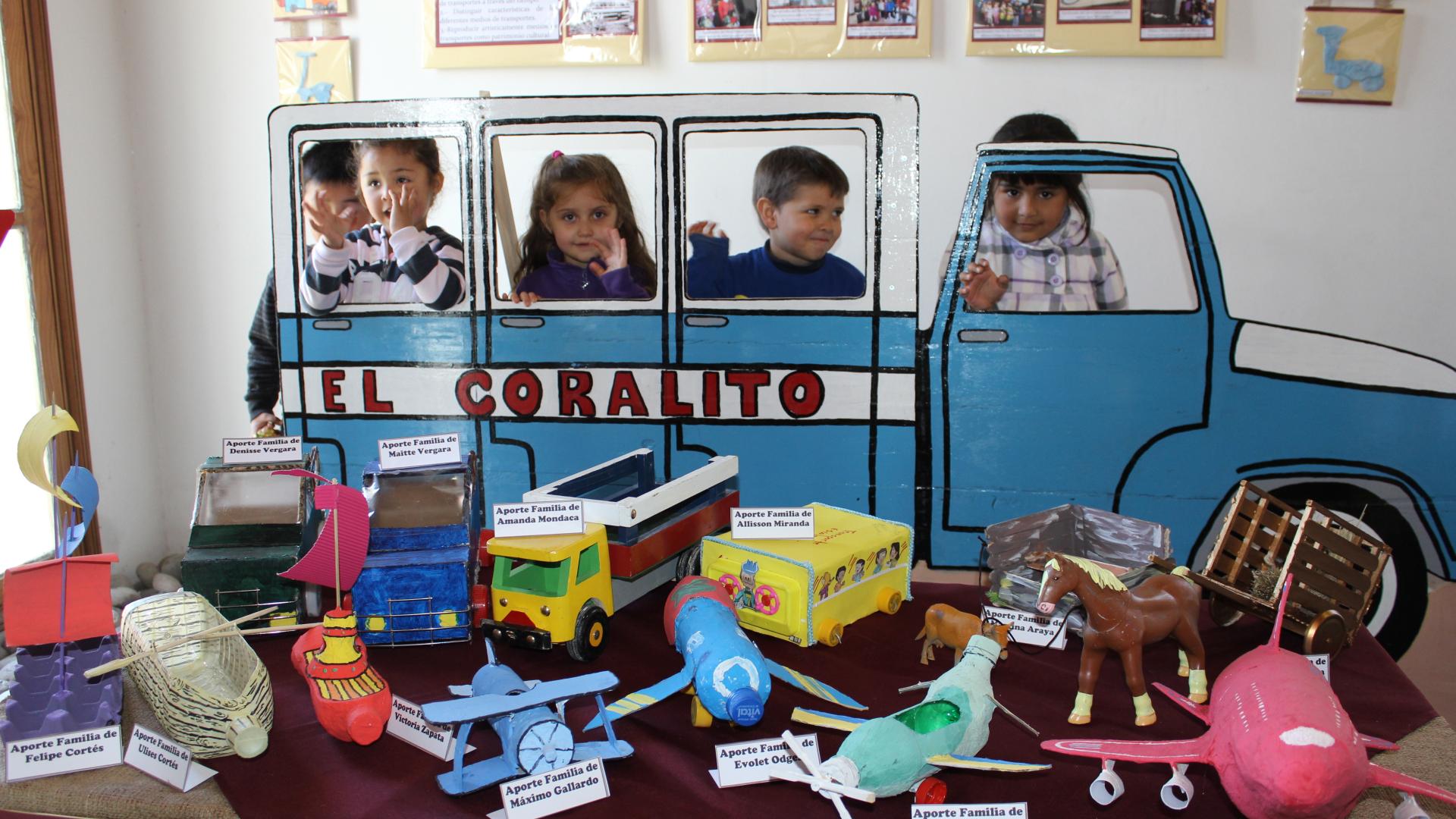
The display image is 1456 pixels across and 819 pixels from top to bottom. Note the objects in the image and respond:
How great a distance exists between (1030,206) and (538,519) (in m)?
1.45

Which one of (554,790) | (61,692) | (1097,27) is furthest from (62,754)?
(1097,27)

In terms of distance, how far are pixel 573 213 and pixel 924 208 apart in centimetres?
93

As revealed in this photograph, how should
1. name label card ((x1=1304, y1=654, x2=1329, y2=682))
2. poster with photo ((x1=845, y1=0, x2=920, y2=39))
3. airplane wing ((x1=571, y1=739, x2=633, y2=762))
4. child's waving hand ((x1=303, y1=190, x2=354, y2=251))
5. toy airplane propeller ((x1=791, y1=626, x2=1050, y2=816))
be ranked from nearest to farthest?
toy airplane propeller ((x1=791, y1=626, x2=1050, y2=816))
airplane wing ((x1=571, y1=739, x2=633, y2=762))
name label card ((x1=1304, y1=654, x2=1329, y2=682))
poster with photo ((x1=845, y1=0, x2=920, y2=39))
child's waving hand ((x1=303, y1=190, x2=354, y2=251))

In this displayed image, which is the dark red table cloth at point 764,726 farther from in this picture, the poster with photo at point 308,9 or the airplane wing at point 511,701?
the poster with photo at point 308,9

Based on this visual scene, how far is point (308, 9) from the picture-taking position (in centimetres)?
268

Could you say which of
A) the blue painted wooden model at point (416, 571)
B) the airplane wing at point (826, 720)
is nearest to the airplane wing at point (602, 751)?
the airplane wing at point (826, 720)

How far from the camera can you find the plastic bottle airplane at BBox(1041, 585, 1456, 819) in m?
1.30

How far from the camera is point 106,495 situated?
2.89 m

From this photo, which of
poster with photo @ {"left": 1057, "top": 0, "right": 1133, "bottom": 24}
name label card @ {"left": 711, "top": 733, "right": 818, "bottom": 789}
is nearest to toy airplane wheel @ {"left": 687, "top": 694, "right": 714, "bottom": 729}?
name label card @ {"left": 711, "top": 733, "right": 818, "bottom": 789}

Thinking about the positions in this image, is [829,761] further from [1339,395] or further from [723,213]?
[1339,395]

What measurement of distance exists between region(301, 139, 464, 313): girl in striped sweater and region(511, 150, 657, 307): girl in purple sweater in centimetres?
23

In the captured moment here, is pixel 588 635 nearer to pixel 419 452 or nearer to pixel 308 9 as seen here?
pixel 419 452

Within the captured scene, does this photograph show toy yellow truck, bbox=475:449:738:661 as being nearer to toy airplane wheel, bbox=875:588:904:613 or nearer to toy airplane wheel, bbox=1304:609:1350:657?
→ toy airplane wheel, bbox=875:588:904:613

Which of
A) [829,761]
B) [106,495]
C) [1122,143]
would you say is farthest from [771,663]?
[106,495]
